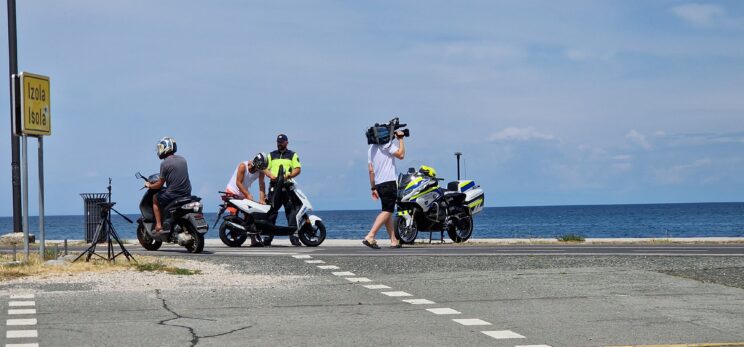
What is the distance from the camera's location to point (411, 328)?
361 inches

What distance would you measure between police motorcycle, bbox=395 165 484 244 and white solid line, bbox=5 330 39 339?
12231 millimetres

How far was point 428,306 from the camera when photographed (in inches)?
420

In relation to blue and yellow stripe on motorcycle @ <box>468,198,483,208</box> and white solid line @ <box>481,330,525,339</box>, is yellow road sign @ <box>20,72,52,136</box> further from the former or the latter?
blue and yellow stripe on motorcycle @ <box>468,198,483,208</box>

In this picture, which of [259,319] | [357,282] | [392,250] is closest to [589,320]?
[259,319]

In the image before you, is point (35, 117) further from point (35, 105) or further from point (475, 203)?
point (475, 203)

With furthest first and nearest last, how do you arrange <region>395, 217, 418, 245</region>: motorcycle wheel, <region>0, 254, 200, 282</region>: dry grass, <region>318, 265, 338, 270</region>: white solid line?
<region>395, 217, 418, 245</region>: motorcycle wheel
<region>318, 265, 338, 270</region>: white solid line
<region>0, 254, 200, 282</region>: dry grass

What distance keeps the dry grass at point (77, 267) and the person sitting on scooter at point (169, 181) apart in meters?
3.23

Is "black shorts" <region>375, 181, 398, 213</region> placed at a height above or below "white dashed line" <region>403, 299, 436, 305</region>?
above

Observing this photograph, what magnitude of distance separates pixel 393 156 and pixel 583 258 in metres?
4.68

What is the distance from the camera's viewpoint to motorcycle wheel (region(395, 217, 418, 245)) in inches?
821

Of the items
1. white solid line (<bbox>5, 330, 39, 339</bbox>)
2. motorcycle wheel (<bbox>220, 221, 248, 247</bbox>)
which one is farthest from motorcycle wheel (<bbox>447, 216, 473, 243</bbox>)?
white solid line (<bbox>5, 330, 39, 339</bbox>)

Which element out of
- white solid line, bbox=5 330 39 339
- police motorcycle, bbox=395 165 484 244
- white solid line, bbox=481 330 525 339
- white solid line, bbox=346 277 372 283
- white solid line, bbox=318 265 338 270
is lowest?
white solid line, bbox=481 330 525 339

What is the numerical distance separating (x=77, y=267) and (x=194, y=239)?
416 centimetres

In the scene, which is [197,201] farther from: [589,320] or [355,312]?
[589,320]
